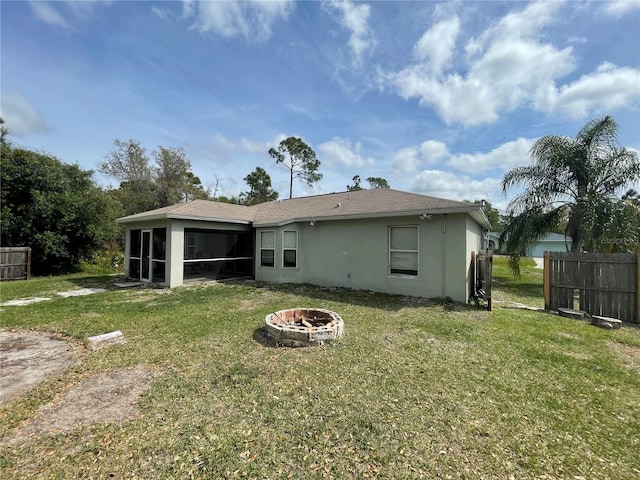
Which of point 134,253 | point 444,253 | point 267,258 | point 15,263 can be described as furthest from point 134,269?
point 444,253

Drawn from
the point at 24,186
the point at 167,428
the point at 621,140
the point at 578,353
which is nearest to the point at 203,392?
the point at 167,428

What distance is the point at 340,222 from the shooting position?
10.6 metres

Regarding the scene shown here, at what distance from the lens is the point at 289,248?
11742 millimetres

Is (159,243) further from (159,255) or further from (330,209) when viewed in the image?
(330,209)

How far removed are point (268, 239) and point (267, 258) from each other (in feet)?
2.73

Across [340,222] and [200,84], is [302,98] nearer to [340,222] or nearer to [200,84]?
[200,84]

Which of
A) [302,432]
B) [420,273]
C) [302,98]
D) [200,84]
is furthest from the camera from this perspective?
[302,98]

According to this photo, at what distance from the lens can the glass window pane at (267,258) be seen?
12.1m

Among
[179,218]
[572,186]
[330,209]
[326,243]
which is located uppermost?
[572,186]

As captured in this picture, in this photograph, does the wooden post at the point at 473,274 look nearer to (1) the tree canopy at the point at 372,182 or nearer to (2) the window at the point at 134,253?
(2) the window at the point at 134,253

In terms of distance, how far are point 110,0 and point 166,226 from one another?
22.0ft

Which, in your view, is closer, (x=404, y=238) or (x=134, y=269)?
(x=404, y=238)

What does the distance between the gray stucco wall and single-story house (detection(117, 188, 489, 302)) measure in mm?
29

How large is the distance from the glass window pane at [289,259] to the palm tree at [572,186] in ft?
31.5
